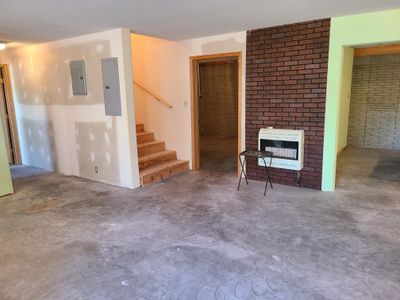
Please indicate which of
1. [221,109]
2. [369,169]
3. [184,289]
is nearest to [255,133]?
[369,169]

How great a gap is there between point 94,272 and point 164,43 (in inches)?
166

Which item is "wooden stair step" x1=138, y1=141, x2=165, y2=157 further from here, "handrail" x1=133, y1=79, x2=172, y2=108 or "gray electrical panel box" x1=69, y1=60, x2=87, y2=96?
"gray electrical panel box" x1=69, y1=60, x2=87, y2=96

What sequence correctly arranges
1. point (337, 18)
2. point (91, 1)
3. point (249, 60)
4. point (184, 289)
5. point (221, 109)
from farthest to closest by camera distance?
point (221, 109) → point (249, 60) → point (337, 18) → point (91, 1) → point (184, 289)

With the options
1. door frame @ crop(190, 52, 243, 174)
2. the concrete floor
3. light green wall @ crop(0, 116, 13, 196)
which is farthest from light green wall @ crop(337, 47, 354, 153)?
light green wall @ crop(0, 116, 13, 196)

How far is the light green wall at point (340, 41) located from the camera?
3.41 m

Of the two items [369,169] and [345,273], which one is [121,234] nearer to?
[345,273]

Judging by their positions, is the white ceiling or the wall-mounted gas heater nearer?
the white ceiling

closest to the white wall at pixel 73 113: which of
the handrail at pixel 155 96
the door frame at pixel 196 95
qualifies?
the handrail at pixel 155 96

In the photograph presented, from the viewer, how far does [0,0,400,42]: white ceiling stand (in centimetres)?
289

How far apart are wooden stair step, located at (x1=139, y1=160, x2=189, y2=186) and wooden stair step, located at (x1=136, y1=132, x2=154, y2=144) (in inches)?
26.2

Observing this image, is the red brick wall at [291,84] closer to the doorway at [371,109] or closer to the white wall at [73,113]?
the white wall at [73,113]

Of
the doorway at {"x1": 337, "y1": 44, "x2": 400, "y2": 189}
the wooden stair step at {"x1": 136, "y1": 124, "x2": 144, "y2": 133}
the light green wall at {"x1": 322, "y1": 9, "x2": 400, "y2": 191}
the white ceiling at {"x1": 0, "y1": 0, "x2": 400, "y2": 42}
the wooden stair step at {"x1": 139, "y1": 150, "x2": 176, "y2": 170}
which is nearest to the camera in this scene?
the white ceiling at {"x1": 0, "y1": 0, "x2": 400, "y2": 42}

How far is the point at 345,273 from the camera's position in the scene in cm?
227

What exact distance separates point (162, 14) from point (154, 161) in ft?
8.46
